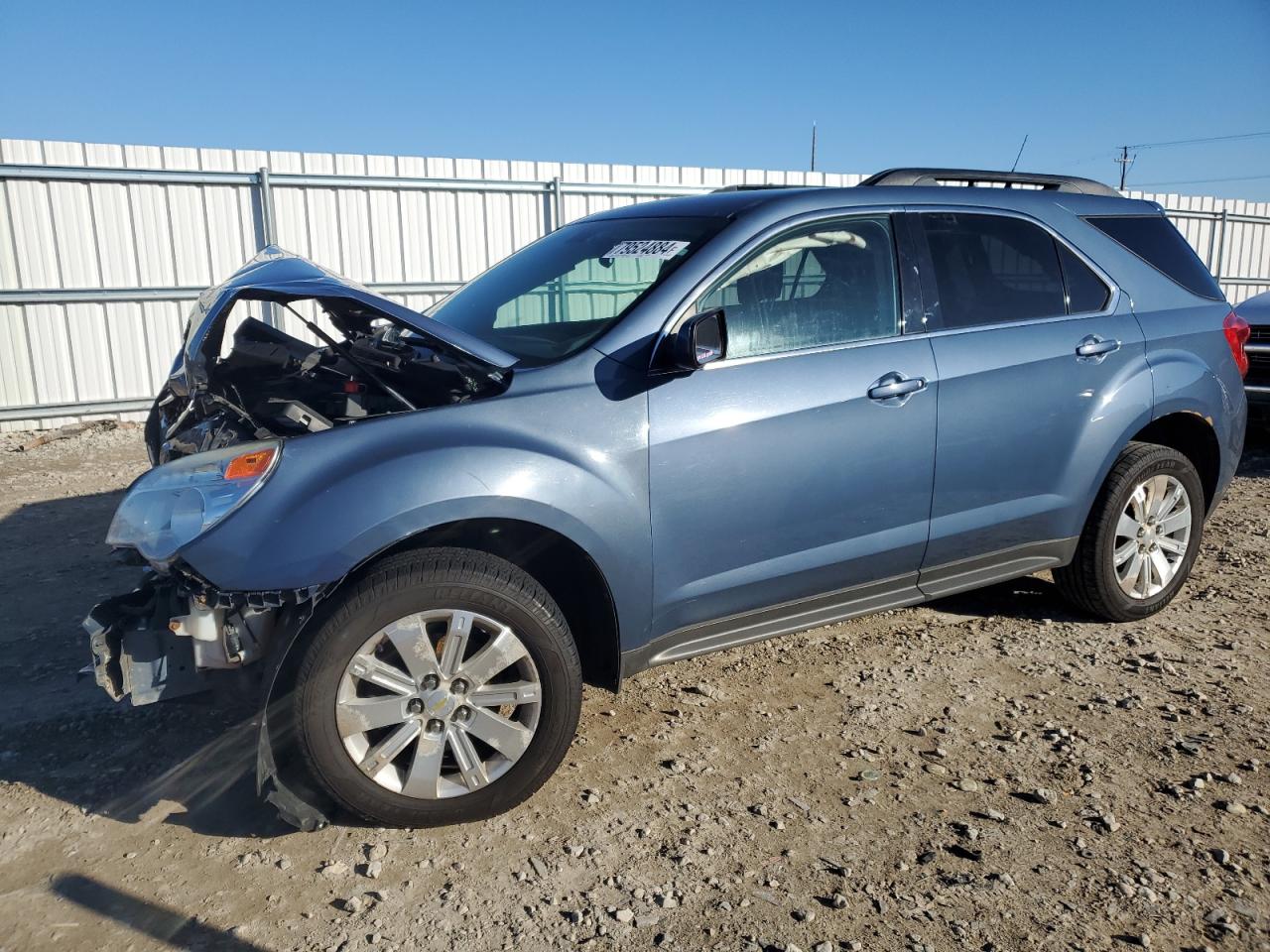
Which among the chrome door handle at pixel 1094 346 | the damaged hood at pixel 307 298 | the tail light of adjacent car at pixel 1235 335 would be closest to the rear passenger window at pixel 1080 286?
the chrome door handle at pixel 1094 346

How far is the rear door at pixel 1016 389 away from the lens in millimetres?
3582

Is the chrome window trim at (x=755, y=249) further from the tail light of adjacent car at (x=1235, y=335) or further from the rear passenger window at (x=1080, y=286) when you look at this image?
the tail light of adjacent car at (x=1235, y=335)

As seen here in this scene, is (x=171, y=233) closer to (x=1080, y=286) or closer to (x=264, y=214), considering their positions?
(x=264, y=214)

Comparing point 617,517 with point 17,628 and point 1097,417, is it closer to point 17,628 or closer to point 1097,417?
point 1097,417

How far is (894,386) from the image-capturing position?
11.1 ft

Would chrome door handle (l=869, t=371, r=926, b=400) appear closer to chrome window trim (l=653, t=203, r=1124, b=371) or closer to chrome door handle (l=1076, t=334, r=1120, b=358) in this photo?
chrome window trim (l=653, t=203, r=1124, b=371)

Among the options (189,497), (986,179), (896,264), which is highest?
(986,179)

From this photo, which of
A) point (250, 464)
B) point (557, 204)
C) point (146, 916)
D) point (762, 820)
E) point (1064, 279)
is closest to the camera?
point (146, 916)

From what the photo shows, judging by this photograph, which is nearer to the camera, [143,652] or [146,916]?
[146,916]

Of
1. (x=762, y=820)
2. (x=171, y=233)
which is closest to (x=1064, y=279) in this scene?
(x=762, y=820)

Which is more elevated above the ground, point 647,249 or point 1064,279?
point 647,249

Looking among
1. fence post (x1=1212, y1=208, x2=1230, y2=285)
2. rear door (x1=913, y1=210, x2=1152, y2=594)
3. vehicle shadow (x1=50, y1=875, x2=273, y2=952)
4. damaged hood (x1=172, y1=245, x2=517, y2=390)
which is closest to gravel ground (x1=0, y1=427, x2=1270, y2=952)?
vehicle shadow (x1=50, y1=875, x2=273, y2=952)

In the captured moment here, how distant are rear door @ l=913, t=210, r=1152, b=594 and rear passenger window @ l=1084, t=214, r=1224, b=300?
0.32m

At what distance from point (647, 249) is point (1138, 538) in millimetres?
2548
